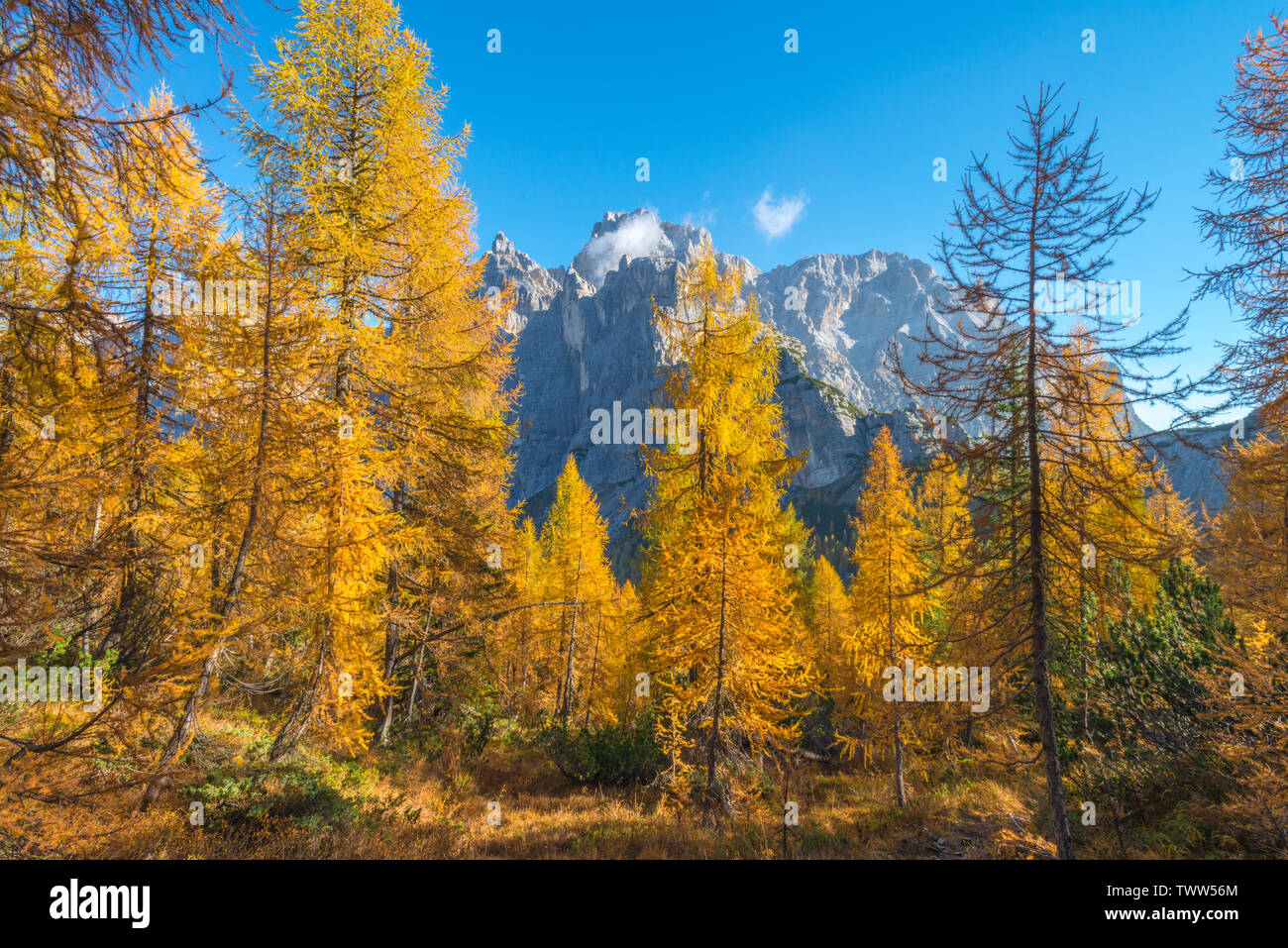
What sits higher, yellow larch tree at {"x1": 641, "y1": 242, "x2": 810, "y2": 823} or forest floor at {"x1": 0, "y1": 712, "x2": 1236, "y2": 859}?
yellow larch tree at {"x1": 641, "y1": 242, "x2": 810, "y2": 823}

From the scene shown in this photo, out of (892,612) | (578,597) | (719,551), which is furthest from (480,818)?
(578,597)

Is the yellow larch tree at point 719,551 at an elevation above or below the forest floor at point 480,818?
above

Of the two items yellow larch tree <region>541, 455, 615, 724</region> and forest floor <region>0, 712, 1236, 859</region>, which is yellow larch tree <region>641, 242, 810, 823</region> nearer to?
forest floor <region>0, 712, 1236, 859</region>

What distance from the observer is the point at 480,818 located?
954 cm

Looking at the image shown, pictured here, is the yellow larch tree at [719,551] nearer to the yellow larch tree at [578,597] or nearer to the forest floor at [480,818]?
the forest floor at [480,818]

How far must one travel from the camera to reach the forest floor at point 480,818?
5.84 m

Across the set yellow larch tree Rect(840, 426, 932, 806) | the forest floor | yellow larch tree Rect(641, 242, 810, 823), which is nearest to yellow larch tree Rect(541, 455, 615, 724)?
the forest floor

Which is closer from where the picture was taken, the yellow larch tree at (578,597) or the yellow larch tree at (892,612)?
the yellow larch tree at (892,612)

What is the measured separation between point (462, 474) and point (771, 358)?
8.35 meters

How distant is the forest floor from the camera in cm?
584

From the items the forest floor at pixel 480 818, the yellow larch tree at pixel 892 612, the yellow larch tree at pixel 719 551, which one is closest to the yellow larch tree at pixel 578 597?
the forest floor at pixel 480 818

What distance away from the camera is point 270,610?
723 centimetres
